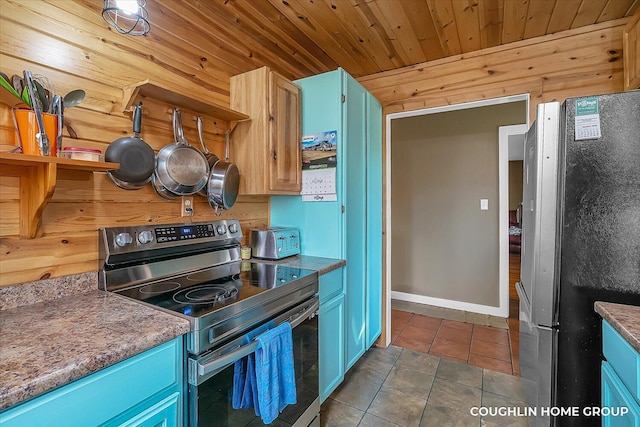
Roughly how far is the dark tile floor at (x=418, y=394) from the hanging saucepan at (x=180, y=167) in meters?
1.49

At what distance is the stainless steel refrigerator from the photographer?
1168 mm

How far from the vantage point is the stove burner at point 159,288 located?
1263 mm

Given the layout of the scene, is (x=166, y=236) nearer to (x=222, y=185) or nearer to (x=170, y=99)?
(x=222, y=185)

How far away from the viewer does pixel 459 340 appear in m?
2.66

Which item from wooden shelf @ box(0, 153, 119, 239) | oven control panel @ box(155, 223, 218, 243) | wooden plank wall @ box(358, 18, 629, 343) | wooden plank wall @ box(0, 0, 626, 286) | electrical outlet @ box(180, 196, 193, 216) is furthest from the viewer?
wooden plank wall @ box(358, 18, 629, 343)

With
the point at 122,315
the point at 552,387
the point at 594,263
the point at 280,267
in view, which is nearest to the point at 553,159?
the point at 594,263

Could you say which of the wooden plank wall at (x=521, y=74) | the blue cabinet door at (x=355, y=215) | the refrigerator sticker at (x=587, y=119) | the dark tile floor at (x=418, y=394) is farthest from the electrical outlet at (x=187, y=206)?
the refrigerator sticker at (x=587, y=119)

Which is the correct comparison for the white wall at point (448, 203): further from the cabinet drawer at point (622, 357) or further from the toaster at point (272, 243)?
the cabinet drawer at point (622, 357)

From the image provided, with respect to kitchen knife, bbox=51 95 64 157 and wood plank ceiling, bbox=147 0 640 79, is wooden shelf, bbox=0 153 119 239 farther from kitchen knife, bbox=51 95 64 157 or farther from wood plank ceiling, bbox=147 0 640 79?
wood plank ceiling, bbox=147 0 640 79

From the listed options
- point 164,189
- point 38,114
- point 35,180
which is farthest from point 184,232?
point 38,114

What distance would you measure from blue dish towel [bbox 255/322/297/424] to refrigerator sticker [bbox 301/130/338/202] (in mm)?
936

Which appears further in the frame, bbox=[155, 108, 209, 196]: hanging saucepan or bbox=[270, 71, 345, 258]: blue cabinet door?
bbox=[270, 71, 345, 258]: blue cabinet door

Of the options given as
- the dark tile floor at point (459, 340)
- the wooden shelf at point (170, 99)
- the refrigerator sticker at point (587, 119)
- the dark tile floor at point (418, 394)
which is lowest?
the dark tile floor at point (418, 394)

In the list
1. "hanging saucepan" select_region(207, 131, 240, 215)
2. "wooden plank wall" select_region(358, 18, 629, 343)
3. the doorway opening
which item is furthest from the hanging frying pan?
the doorway opening
